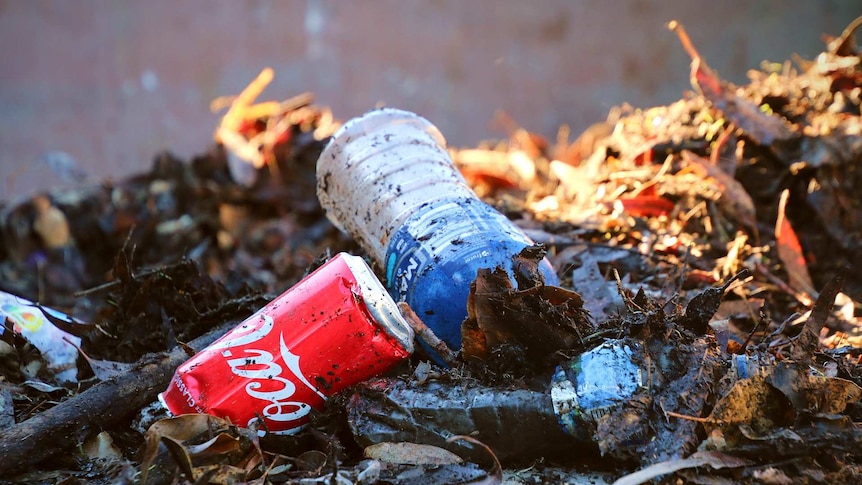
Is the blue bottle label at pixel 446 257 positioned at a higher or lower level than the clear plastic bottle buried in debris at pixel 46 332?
lower

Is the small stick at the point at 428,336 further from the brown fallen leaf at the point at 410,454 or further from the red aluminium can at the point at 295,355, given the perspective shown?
the brown fallen leaf at the point at 410,454

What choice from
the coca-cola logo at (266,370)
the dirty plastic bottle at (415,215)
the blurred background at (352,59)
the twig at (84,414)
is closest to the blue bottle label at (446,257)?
the dirty plastic bottle at (415,215)

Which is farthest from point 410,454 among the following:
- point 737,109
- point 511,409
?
point 737,109

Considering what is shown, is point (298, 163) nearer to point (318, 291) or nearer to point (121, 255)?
point (121, 255)

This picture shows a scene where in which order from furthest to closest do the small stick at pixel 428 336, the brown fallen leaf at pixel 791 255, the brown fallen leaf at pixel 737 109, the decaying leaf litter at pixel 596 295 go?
the brown fallen leaf at pixel 737 109 < the brown fallen leaf at pixel 791 255 < the small stick at pixel 428 336 < the decaying leaf litter at pixel 596 295

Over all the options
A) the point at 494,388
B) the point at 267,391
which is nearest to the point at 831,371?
the point at 494,388
